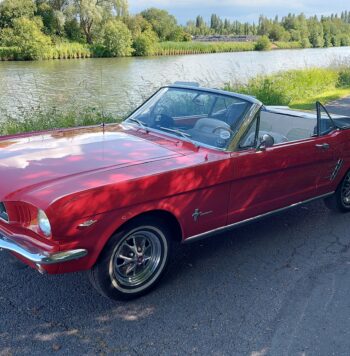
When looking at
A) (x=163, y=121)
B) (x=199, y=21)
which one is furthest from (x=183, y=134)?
(x=199, y=21)

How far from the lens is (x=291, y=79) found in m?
17.0

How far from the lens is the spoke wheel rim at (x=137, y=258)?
10.5 feet

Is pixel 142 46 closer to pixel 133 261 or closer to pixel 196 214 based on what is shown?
pixel 196 214

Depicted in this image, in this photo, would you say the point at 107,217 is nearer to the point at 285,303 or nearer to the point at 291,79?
the point at 285,303

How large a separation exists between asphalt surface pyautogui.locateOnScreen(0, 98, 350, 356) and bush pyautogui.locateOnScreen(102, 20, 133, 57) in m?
46.9

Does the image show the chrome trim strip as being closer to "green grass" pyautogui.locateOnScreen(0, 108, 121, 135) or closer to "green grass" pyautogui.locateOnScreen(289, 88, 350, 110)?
"green grass" pyautogui.locateOnScreen(0, 108, 121, 135)

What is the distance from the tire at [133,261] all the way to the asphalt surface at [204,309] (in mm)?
118

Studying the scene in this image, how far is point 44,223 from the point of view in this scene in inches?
109

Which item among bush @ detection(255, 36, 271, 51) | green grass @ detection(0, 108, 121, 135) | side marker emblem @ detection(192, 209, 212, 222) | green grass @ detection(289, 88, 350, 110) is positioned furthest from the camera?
bush @ detection(255, 36, 271, 51)

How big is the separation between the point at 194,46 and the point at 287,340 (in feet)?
188

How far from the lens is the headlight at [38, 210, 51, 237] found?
276cm

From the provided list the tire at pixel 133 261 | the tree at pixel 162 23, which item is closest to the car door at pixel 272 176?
the tire at pixel 133 261

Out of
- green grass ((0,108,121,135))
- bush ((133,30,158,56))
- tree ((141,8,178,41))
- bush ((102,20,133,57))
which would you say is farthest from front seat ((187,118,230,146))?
tree ((141,8,178,41))

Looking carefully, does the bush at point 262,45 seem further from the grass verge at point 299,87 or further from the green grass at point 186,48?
the grass verge at point 299,87
